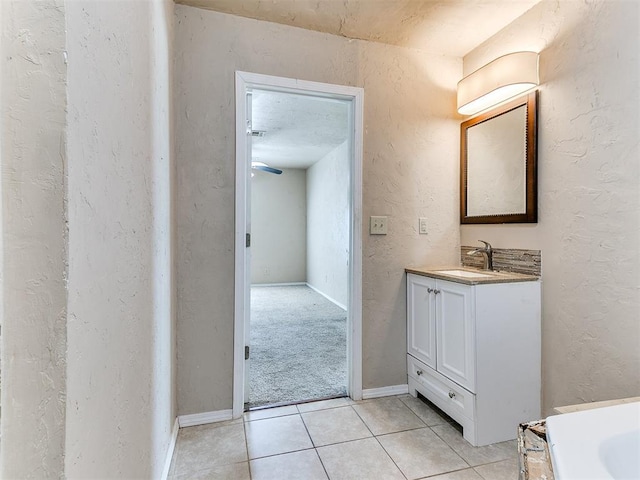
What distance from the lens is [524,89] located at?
1894 millimetres

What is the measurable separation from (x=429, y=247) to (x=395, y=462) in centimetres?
133

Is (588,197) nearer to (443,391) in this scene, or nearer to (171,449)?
(443,391)

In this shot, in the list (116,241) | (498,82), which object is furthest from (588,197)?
(116,241)

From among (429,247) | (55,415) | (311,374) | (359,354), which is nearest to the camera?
(55,415)

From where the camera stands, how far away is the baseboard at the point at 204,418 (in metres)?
1.87

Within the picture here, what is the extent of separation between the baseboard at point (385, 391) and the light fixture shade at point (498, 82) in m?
1.91

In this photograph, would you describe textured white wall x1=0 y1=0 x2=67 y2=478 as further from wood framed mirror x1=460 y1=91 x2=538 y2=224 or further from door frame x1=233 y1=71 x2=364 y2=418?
wood framed mirror x1=460 y1=91 x2=538 y2=224

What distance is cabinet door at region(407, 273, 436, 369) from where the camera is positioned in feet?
6.66

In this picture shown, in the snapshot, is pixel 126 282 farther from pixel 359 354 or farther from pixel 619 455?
pixel 359 354

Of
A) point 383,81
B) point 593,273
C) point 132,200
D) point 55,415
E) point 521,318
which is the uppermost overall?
point 383,81

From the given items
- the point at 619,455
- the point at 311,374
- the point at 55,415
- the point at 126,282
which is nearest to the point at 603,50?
the point at 619,455

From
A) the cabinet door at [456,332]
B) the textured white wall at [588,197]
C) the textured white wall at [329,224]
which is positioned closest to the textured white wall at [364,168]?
the cabinet door at [456,332]

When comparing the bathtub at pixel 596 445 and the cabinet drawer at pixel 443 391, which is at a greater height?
the bathtub at pixel 596 445

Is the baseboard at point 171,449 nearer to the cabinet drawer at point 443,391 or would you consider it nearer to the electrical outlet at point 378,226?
the cabinet drawer at point 443,391
